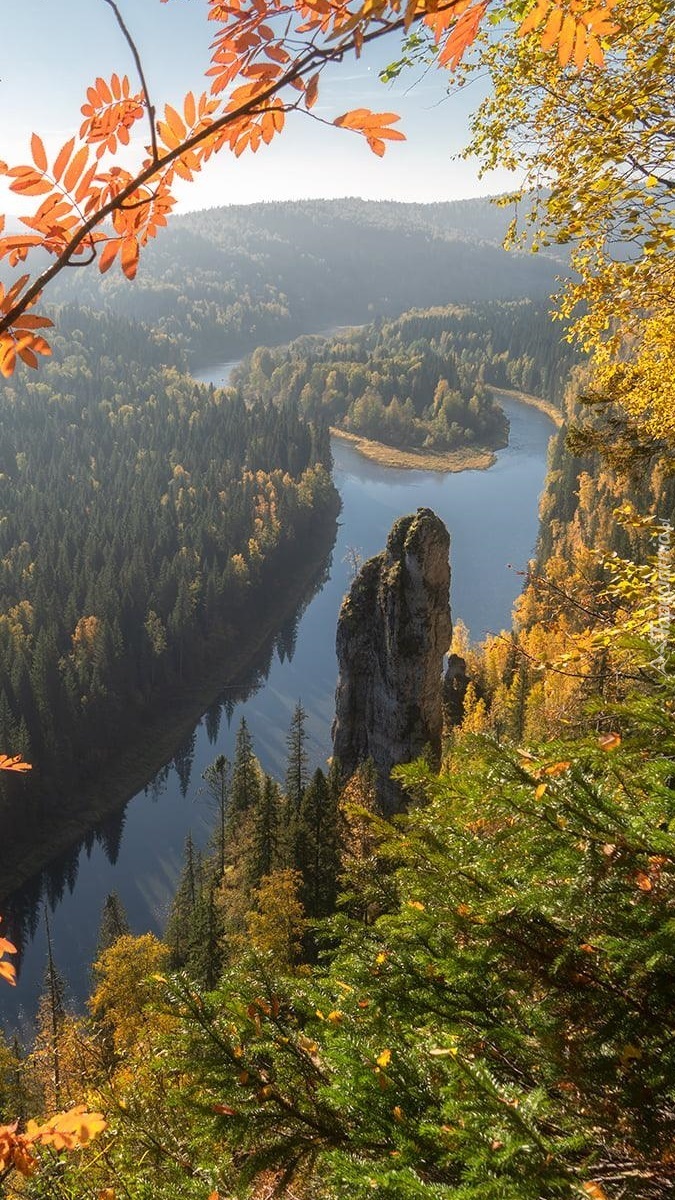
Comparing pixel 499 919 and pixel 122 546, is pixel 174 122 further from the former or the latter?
pixel 122 546

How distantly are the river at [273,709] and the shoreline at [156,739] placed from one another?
2.63ft

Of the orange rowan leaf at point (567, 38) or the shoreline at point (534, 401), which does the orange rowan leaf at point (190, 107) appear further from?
the shoreline at point (534, 401)

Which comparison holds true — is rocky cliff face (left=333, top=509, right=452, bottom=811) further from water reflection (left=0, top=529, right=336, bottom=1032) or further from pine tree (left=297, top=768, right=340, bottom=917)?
water reflection (left=0, top=529, right=336, bottom=1032)

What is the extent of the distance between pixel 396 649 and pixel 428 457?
104831 mm

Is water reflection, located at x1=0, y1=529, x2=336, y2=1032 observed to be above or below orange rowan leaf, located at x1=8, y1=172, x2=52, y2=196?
below

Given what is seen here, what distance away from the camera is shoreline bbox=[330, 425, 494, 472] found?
128 metres

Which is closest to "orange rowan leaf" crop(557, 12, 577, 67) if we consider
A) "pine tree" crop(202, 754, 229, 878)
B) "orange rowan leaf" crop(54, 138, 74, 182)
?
"orange rowan leaf" crop(54, 138, 74, 182)

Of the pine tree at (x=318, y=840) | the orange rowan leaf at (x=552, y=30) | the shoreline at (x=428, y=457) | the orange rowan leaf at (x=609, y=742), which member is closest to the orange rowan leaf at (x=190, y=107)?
the orange rowan leaf at (x=552, y=30)

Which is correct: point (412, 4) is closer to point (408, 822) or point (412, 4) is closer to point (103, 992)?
point (408, 822)

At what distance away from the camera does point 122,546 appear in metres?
83.1

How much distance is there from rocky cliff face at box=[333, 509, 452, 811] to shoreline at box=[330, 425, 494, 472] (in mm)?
90127

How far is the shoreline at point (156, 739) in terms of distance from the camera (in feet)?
170

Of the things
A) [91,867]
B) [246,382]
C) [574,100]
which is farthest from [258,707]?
[246,382]

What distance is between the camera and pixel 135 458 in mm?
118938
